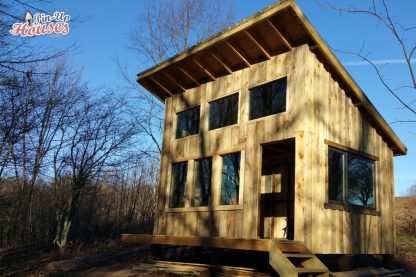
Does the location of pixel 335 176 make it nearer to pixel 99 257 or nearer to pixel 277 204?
pixel 277 204

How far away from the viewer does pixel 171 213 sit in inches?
469

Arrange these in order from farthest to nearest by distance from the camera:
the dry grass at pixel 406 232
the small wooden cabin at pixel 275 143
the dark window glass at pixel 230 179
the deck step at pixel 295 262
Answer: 1. the dry grass at pixel 406 232
2. the dark window glass at pixel 230 179
3. the small wooden cabin at pixel 275 143
4. the deck step at pixel 295 262

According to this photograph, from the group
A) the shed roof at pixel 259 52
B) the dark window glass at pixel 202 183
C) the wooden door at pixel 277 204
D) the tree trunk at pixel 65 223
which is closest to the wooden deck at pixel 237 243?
the dark window glass at pixel 202 183

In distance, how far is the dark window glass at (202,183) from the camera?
35.8ft

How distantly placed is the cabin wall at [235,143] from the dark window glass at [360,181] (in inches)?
79.1

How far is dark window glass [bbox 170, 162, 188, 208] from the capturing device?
466 inches

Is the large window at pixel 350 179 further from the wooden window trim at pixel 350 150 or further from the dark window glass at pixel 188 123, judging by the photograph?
the dark window glass at pixel 188 123

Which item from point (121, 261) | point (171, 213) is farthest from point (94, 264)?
point (171, 213)

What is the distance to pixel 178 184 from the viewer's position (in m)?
12.1

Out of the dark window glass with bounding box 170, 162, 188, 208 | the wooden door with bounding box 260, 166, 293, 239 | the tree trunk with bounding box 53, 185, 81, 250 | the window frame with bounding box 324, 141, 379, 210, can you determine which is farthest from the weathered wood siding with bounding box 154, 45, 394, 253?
the tree trunk with bounding box 53, 185, 81, 250

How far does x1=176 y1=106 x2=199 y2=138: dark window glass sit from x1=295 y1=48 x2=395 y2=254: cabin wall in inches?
157

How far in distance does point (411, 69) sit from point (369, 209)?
253 inches

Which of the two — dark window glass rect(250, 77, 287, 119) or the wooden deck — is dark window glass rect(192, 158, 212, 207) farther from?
dark window glass rect(250, 77, 287, 119)

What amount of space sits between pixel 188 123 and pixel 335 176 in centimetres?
488
